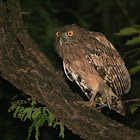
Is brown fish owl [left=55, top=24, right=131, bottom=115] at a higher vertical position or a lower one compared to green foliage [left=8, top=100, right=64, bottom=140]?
higher

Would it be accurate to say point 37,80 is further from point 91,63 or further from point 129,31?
point 129,31

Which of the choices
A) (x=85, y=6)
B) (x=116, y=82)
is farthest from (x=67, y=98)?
(x=85, y=6)

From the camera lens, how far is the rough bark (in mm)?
2090

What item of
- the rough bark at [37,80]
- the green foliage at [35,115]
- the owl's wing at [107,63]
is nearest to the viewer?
the rough bark at [37,80]

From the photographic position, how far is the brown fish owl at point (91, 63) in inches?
103

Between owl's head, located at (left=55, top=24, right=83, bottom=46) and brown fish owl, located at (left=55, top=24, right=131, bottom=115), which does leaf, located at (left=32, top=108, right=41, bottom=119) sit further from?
owl's head, located at (left=55, top=24, right=83, bottom=46)

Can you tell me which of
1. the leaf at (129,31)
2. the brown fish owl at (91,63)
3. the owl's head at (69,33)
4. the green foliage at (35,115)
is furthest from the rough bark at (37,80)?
the leaf at (129,31)

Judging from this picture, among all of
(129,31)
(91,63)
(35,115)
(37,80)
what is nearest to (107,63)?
(91,63)

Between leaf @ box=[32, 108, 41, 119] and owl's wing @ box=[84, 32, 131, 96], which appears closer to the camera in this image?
leaf @ box=[32, 108, 41, 119]

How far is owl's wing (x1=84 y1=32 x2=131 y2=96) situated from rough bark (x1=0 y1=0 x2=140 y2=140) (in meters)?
0.53

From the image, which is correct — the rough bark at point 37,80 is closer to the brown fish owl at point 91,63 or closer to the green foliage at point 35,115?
the green foliage at point 35,115

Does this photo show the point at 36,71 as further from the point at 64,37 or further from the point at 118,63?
the point at 118,63

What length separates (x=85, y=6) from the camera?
7.20 meters

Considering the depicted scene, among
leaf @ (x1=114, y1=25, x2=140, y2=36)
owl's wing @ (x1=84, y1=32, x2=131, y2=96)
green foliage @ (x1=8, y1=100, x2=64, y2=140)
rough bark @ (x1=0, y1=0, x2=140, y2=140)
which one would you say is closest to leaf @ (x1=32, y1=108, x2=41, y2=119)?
green foliage @ (x1=8, y1=100, x2=64, y2=140)
